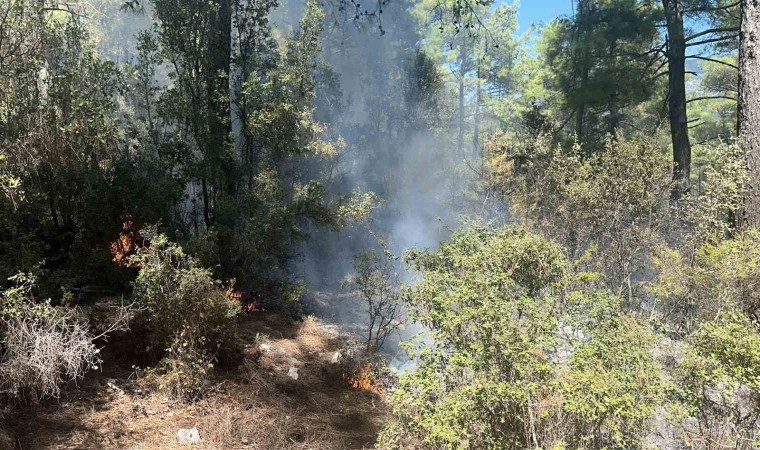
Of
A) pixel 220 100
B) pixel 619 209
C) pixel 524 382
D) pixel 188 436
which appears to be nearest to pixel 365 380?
pixel 188 436

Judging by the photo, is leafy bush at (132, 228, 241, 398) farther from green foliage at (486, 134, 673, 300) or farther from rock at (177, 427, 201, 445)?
green foliage at (486, 134, 673, 300)

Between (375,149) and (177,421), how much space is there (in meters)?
16.6

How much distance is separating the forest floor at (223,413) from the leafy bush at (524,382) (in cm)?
170

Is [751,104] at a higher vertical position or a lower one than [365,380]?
higher

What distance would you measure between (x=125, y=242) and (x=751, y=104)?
778 cm

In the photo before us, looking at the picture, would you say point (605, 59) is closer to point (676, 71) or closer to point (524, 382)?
point (676, 71)

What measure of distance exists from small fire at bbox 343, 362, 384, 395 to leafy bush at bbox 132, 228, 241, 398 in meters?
1.79

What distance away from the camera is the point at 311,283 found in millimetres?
12523

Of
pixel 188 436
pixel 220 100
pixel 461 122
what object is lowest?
pixel 188 436

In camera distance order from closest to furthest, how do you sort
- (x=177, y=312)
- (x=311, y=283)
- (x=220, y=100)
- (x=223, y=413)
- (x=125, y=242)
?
(x=223, y=413)
(x=177, y=312)
(x=125, y=242)
(x=220, y=100)
(x=311, y=283)

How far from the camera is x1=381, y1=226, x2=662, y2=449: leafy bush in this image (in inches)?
92.0

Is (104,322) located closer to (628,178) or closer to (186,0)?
(186,0)

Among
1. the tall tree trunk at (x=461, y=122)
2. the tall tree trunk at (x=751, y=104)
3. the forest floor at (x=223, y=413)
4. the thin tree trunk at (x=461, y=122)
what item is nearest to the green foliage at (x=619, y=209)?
the tall tree trunk at (x=751, y=104)

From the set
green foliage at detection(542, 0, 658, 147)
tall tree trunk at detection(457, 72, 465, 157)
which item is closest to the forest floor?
green foliage at detection(542, 0, 658, 147)
